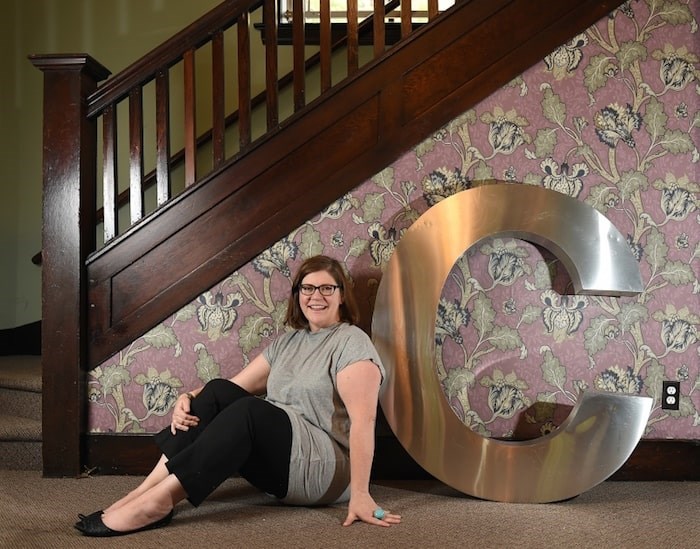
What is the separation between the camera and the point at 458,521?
2.33 meters

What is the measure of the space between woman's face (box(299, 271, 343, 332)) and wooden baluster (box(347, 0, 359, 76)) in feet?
2.68

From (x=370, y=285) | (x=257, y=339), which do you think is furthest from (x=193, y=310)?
(x=370, y=285)

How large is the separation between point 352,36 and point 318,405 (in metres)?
1.34

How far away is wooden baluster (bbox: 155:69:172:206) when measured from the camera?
9.37ft

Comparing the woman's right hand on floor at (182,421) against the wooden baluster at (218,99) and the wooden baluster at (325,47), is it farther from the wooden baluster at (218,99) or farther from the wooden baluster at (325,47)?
the wooden baluster at (325,47)

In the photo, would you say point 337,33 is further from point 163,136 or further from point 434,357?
point 434,357

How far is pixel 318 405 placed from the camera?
7.96ft

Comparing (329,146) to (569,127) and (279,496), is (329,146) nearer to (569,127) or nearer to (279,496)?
(569,127)

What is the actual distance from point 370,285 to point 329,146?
522 millimetres

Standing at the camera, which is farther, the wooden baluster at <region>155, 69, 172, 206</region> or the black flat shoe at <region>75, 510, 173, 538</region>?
the wooden baluster at <region>155, 69, 172, 206</region>

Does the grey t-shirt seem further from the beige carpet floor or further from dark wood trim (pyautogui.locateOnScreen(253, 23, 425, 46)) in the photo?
dark wood trim (pyautogui.locateOnScreen(253, 23, 425, 46))

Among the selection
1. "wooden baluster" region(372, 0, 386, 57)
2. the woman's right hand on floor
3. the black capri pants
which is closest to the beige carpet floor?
the black capri pants

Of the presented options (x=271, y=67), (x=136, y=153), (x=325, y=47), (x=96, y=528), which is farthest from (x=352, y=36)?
(x=96, y=528)

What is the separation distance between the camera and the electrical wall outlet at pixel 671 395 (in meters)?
2.87
